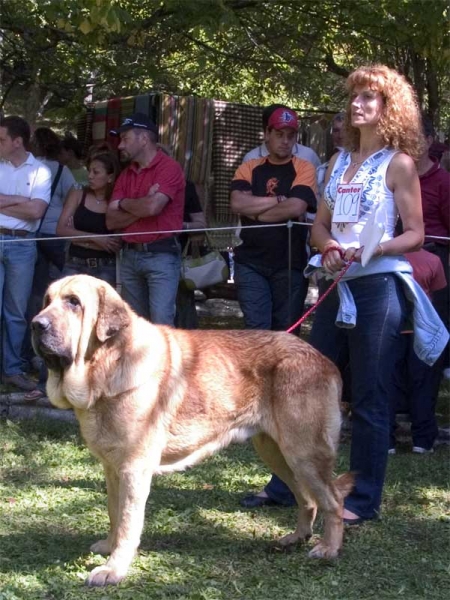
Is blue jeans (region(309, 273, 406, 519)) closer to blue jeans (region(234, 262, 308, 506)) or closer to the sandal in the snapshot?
blue jeans (region(234, 262, 308, 506))

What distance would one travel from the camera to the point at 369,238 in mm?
4617

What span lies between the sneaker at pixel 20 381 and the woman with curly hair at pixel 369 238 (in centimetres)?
411

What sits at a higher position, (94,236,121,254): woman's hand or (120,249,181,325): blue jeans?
(94,236,121,254): woman's hand

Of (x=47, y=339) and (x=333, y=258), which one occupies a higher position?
(x=333, y=258)

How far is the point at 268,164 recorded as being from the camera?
7.54m

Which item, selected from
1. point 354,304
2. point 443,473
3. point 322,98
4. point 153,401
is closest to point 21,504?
point 153,401

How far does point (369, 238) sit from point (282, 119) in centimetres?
295

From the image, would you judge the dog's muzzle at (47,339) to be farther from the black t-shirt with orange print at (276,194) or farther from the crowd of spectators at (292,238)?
the black t-shirt with orange print at (276,194)

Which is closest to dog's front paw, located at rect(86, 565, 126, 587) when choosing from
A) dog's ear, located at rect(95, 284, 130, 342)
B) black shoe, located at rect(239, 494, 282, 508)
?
dog's ear, located at rect(95, 284, 130, 342)

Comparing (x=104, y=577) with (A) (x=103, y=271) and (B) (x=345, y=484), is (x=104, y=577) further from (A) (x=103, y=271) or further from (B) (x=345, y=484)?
(A) (x=103, y=271)

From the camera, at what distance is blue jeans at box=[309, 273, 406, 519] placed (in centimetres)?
486

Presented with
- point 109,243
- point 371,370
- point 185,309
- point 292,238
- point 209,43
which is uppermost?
point 209,43

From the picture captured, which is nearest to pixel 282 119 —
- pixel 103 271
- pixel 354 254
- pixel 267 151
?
pixel 267 151

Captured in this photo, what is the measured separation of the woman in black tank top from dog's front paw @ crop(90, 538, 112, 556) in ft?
11.3
